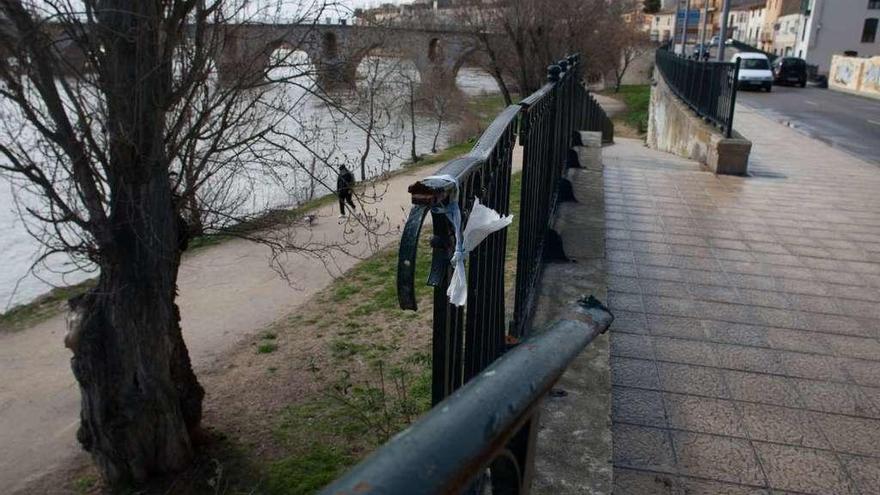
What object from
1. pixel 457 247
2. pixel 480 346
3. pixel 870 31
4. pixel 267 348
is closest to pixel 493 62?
pixel 267 348

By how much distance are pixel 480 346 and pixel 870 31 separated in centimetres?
5654

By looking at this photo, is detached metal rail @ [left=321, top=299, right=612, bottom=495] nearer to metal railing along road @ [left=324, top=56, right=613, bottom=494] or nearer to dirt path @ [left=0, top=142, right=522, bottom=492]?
metal railing along road @ [left=324, top=56, right=613, bottom=494]

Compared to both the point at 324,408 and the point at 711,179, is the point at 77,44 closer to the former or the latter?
the point at 324,408

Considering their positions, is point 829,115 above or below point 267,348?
above

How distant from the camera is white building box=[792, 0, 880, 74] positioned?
156 feet

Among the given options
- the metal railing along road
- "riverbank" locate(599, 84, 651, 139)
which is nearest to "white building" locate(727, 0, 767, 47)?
"riverbank" locate(599, 84, 651, 139)

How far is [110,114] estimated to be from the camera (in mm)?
5297

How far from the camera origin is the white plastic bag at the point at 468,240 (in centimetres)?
146

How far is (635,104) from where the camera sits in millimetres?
45562

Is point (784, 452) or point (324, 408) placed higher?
point (784, 452)

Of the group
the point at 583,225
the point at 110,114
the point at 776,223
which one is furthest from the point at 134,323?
the point at 776,223

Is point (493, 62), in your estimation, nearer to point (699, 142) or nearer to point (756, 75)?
point (756, 75)

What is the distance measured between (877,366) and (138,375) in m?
5.50

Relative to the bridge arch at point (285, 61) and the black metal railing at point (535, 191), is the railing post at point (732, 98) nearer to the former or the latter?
the bridge arch at point (285, 61)
